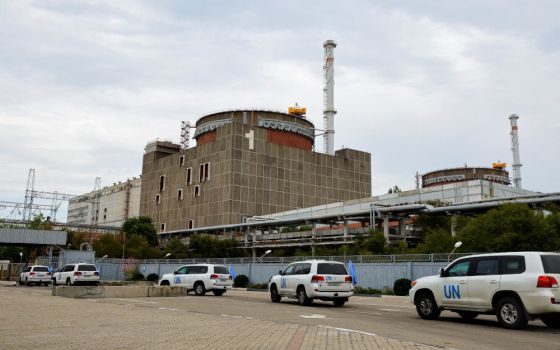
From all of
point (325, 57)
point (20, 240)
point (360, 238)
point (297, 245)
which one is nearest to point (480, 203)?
Result: point (360, 238)

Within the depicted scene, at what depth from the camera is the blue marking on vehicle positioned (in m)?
14.6

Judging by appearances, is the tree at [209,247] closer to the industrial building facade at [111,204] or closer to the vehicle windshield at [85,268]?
the vehicle windshield at [85,268]

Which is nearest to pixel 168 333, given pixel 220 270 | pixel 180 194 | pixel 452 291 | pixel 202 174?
pixel 452 291

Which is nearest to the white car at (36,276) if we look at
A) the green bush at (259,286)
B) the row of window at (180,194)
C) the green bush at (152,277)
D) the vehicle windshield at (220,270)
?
the green bush at (152,277)

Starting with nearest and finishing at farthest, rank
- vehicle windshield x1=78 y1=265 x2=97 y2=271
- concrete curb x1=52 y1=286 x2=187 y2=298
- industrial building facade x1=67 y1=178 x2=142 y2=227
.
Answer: concrete curb x1=52 y1=286 x2=187 y2=298, vehicle windshield x1=78 y1=265 x2=97 y2=271, industrial building facade x1=67 y1=178 x2=142 y2=227

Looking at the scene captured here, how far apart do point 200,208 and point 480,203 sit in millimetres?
56376

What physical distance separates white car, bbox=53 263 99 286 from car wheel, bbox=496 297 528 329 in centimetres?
2919

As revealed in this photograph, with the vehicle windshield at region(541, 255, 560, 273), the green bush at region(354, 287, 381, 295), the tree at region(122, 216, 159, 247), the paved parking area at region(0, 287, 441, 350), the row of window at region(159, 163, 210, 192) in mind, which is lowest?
the paved parking area at region(0, 287, 441, 350)

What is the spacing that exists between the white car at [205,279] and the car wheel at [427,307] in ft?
46.2

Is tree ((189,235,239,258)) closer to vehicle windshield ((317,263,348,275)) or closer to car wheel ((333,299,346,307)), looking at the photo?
car wheel ((333,299,346,307))

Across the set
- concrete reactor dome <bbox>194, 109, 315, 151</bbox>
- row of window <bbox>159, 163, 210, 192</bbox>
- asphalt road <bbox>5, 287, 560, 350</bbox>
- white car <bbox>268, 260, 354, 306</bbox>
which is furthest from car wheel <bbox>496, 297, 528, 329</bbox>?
concrete reactor dome <bbox>194, 109, 315, 151</bbox>

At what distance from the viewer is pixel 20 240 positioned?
173ft

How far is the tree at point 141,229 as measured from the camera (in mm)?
88562

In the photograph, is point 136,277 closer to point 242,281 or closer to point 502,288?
point 242,281
